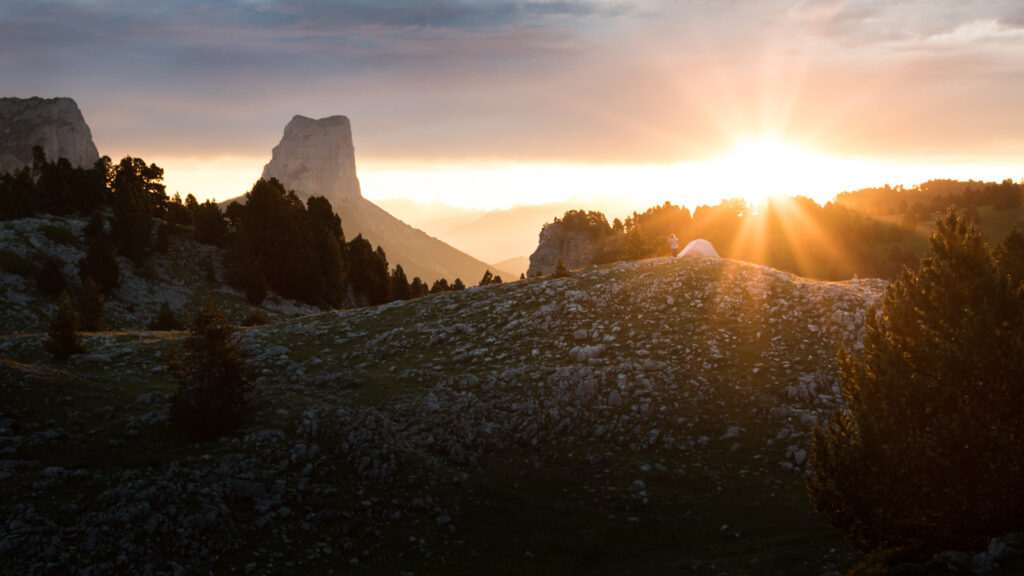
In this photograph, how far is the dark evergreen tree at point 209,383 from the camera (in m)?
24.5

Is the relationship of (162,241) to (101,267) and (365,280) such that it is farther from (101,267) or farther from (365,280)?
(365,280)

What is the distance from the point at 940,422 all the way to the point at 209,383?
2486 cm

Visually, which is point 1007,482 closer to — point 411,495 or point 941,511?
point 941,511

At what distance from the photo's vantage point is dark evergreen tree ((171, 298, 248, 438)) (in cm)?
2445

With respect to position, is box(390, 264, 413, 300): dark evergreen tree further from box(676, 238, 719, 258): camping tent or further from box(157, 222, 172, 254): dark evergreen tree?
box(676, 238, 719, 258): camping tent

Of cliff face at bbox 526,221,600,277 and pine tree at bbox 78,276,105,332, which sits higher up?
cliff face at bbox 526,221,600,277

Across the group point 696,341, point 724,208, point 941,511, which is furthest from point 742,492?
point 724,208

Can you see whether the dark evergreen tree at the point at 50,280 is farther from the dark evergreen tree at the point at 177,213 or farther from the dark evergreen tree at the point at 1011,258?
the dark evergreen tree at the point at 1011,258

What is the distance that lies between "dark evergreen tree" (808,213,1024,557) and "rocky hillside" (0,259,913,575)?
2439 millimetres

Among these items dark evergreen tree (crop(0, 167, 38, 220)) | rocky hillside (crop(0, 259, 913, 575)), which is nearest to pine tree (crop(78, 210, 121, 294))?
dark evergreen tree (crop(0, 167, 38, 220))

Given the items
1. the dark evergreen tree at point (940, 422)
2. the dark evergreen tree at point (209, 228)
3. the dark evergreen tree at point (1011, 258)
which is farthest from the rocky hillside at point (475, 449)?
the dark evergreen tree at point (209, 228)

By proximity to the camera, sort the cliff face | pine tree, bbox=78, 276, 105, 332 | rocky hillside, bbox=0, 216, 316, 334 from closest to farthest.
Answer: pine tree, bbox=78, 276, 105, 332 < rocky hillside, bbox=0, 216, 316, 334 < the cliff face

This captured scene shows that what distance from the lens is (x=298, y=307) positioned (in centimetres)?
7756

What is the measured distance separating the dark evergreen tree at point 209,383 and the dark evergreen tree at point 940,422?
21371 mm
